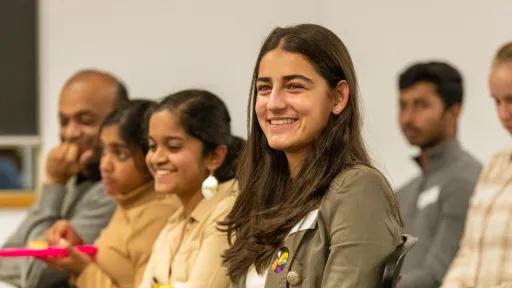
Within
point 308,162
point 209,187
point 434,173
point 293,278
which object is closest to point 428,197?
point 434,173

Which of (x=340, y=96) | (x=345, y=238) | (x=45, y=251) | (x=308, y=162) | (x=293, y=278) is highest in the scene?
(x=340, y=96)

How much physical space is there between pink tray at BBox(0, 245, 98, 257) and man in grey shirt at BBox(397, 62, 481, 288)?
3.54 feet

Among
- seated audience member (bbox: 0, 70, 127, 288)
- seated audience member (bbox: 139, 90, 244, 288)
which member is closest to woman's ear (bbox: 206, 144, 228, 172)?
seated audience member (bbox: 139, 90, 244, 288)

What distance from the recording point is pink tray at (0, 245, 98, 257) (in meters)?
3.35

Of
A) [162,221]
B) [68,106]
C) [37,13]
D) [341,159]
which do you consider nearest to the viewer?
[341,159]

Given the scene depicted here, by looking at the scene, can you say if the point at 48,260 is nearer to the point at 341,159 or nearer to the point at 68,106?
the point at 68,106

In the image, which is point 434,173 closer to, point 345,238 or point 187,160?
point 187,160

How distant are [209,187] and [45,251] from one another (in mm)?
736

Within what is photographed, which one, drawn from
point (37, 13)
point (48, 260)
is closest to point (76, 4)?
point (37, 13)

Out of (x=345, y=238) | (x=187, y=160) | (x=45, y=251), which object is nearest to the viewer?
(x=345, y=238)

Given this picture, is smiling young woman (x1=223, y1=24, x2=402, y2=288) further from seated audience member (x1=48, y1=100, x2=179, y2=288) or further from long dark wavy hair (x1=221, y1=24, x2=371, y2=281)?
seated audience member (x1=48, y1=100, x2=179, y2=288)

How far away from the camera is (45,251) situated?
11.3 feet

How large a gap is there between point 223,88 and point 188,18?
16.6 inches

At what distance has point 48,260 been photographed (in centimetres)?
350
